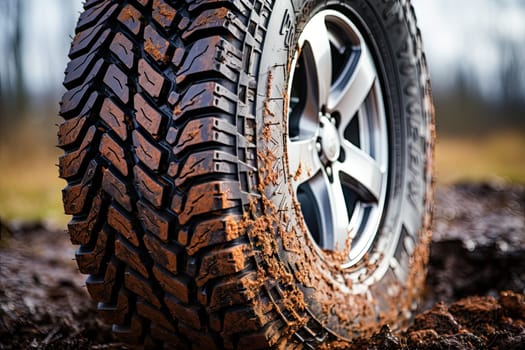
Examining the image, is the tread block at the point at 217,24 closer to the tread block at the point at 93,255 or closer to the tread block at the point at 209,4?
the tread block at the point at 209,4

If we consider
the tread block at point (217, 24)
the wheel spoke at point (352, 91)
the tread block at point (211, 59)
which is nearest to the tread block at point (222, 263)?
the tread block at point (211, 59)

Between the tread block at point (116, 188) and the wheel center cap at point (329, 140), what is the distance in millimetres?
757

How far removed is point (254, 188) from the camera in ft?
4.65

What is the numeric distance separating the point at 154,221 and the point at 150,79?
376 mm

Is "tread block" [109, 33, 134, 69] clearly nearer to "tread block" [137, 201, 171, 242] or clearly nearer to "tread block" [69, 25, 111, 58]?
"tread block" [69, 25, 111, 58]

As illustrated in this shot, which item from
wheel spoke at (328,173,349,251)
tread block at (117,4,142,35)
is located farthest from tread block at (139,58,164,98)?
wheel spoke at (328,173,349,251)

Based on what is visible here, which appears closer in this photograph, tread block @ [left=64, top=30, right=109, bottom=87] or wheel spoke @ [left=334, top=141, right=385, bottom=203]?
tread block @ [left=64, top=30, right=109, bottom=87]

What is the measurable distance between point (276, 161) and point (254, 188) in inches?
4.7

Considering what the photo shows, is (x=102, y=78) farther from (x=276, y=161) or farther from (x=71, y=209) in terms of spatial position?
(x=276, y=161)

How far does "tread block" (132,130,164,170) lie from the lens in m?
1.37

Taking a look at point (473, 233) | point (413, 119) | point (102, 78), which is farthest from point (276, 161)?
point (473, 233)

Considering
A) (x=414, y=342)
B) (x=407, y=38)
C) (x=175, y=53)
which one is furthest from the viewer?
(x=407, y=38)

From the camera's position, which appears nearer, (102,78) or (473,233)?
(102,78)

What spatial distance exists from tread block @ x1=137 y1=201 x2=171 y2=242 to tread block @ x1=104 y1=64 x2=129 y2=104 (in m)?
0.29
